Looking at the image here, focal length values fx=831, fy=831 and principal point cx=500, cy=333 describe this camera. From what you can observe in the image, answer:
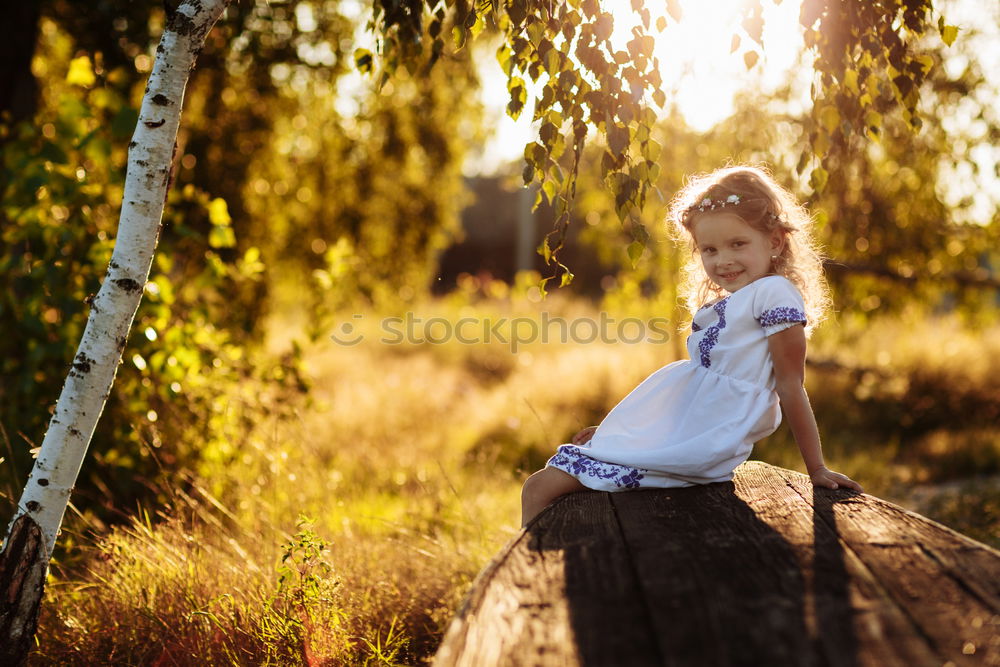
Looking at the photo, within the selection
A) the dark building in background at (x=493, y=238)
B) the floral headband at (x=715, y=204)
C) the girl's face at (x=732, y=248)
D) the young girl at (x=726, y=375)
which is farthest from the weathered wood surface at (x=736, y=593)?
the dark building in background at (x=493, y=238)

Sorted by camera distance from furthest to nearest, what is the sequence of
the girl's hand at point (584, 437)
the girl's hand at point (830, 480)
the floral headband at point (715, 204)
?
the girl's hand at point (584, 437), the floral headband at point (715, 204), the girl's hand at point (830, 480)

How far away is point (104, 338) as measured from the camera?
7.73 feet

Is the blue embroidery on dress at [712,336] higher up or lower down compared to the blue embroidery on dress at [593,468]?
higher up

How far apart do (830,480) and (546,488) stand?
80 cm

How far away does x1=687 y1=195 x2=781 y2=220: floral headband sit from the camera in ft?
8.38

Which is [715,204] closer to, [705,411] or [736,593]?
[705,411]

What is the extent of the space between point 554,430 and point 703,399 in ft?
14.5

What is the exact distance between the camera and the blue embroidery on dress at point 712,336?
2.57 metres

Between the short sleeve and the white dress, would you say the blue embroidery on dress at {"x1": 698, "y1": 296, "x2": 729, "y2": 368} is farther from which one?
the short sleeve

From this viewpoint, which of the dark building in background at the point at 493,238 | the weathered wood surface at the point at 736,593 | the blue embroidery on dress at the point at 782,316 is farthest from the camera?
the dark building in background at the point at 493,238

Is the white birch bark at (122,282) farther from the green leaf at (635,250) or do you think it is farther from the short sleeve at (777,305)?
the short sleeve at (777,305)

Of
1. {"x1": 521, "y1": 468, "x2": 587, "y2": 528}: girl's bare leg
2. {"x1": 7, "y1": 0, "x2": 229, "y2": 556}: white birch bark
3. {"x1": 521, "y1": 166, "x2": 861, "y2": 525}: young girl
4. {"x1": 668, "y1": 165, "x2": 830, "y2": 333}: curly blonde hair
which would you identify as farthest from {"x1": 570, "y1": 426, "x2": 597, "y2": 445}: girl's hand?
{"x1": 7, "y1": 0, "x2": 229, "y2": 556}: white birch bark

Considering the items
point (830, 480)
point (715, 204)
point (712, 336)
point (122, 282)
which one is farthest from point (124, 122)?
point (830, 480)

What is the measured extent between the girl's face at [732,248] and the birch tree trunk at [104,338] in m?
1.58
